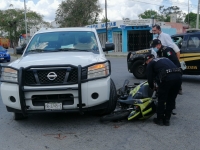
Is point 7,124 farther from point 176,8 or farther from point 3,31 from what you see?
point 176,8

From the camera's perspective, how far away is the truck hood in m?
4.61

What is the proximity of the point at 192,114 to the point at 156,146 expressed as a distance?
1.96 m

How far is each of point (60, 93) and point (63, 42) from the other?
5.81ft

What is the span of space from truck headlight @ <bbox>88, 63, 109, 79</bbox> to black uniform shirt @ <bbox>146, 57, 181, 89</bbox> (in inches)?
31.8

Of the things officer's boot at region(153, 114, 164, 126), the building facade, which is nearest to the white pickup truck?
officer's boot at region(153, 114, 164, 126)

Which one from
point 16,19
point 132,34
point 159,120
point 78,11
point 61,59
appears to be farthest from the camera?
point 16,19

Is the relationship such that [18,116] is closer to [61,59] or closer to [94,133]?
[61,59]

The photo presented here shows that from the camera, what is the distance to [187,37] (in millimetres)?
8953

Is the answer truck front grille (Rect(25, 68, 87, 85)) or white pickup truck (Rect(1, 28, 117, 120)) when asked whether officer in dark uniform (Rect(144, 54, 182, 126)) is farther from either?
truck front grille (Rect(25, 68, 87, 85))

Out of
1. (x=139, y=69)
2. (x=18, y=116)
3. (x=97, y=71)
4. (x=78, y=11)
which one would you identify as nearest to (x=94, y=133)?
(x=97, y=71)

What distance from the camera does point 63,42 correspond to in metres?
5.92

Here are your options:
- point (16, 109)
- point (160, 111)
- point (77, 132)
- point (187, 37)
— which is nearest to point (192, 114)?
point (160, 111)

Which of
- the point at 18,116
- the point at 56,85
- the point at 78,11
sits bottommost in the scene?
the point at 18,116

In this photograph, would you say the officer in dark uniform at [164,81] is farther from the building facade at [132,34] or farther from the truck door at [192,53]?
the building facade at [132,34]
